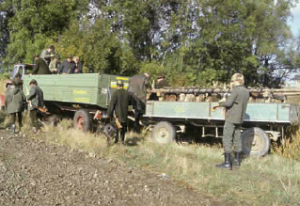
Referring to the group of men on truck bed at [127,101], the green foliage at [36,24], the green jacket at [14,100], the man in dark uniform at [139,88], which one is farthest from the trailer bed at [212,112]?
the green foliage at [36,24]

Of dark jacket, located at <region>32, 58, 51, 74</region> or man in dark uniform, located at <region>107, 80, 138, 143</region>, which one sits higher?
dark jacket, located at <region>32, 58, 51, 74</region>

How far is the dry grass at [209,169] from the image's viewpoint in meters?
4.96

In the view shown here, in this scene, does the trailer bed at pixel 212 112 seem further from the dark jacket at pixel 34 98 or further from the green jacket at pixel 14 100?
the green jacket at pixel 14 100

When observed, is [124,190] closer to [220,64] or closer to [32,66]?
[32,66]

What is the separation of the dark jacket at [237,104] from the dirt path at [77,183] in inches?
73.5

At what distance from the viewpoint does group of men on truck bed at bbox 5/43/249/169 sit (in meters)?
6.43

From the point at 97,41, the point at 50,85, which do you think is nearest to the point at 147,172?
the point at 50,85

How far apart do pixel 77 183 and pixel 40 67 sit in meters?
7.29

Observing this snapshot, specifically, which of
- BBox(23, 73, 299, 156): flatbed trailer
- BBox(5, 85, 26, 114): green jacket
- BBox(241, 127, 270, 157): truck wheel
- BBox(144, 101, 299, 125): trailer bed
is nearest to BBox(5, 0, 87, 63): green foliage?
BBox(23, 73, 299, 156): flatbed trailer

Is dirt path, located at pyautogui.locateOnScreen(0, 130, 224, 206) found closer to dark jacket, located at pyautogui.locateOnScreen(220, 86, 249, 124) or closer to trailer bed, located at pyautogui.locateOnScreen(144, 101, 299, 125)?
dark jacket, located at pyautogui.locateOnScreen(220, 86, 249, 124)

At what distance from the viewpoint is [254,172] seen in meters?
6.34

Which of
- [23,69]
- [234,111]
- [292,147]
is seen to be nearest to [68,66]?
[23,69]

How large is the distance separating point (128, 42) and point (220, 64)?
231 inches

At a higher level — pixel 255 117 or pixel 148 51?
pixel 148 51
